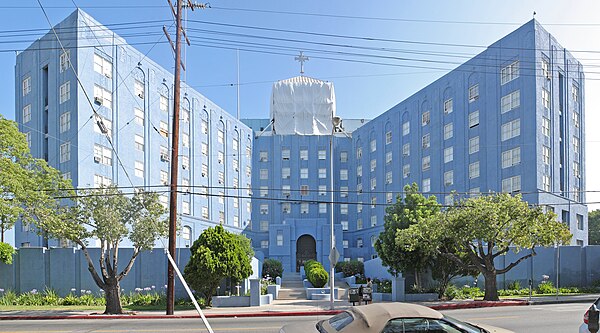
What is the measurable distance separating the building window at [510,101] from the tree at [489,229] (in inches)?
552

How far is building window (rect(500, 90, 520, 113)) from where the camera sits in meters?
36.2

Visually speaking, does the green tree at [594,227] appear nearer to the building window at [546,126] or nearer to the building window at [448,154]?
the building window at [448,154]

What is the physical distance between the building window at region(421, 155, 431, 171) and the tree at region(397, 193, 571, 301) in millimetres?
20964

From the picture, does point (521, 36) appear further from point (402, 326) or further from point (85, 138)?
point (402, 326)

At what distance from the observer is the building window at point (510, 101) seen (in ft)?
119

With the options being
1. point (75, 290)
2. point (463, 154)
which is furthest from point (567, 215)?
point (75, 290)

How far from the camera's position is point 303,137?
2340 inches

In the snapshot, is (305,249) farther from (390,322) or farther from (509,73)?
(390,322)

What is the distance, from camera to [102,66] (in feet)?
109

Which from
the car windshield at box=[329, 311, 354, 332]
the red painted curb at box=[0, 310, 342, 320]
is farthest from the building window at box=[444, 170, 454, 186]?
the car windshield at box=[329, 311, 354, 332]

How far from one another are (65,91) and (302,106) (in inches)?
1286

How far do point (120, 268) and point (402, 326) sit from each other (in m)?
23.4

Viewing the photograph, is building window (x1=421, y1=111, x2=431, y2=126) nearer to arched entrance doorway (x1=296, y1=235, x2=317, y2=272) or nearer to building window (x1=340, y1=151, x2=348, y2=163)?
building window (x1=340, y1=151, x2=348, y2=163)

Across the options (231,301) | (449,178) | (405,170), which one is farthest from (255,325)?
(405,170)
